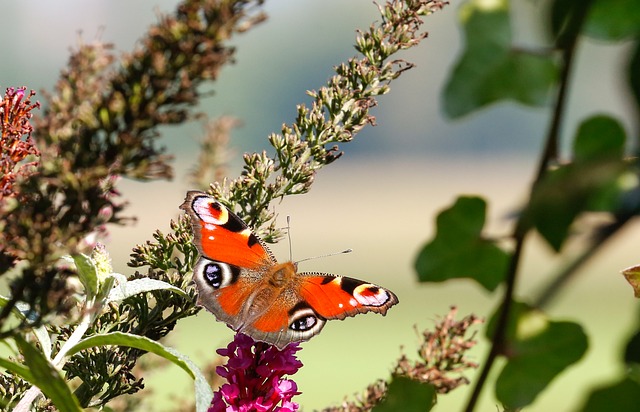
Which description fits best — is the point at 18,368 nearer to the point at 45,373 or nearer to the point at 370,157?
the point at 45,373

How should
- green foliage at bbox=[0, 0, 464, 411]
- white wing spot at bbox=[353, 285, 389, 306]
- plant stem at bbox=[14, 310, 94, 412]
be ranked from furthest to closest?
white wing spot at bbox=[353, 285, 389, 306] < plant stem at bbox=[14, 310, 94, 412] < green foliage at bbox=[0, 0, 464, 411]

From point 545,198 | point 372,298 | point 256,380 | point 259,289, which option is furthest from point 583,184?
point 259,289

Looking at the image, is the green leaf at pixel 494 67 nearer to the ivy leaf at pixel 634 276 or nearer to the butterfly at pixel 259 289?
the ivy leaf at pixel 634 276

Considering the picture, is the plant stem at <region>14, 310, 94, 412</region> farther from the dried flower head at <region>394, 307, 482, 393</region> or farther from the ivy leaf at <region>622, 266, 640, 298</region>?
the ivy leaf at <region>622, 266, 640, 298</region>

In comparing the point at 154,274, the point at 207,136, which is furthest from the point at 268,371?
the point at 207,136

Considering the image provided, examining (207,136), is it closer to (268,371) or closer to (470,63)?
(268,371)

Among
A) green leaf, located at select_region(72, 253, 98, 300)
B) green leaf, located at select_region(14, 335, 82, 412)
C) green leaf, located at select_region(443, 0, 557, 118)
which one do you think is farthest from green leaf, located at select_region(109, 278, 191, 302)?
green leaf, located at select_region(443, 0, 557, 118)

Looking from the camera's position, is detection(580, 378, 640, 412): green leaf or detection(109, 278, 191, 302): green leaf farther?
detection(109, 278, 191, 302): green leaf
